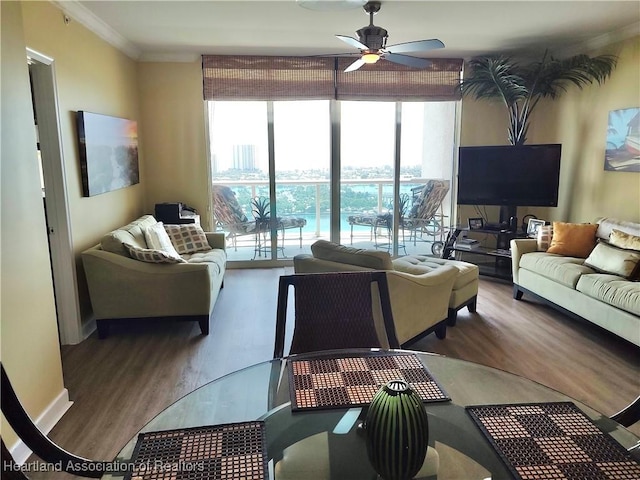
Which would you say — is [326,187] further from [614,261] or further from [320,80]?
[614,261]

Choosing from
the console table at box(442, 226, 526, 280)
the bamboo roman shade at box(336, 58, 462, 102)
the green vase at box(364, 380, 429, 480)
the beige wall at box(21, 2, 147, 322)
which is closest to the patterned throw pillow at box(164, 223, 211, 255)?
the beige wall at box(21, 2, 147, 322)

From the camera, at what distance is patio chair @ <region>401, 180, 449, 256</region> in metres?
5.89

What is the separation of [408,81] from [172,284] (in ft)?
12.2

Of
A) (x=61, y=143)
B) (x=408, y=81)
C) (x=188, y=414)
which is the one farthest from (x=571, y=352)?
(x=61, y=143)

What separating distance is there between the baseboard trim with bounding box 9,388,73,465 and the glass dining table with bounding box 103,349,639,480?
3.63 feet

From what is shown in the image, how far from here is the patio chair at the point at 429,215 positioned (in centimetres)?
589

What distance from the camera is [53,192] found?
125 inches

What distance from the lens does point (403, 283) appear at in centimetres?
287

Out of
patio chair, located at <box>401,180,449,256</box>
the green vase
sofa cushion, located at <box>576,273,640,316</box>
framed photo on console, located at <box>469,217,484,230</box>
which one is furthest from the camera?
patio chair, located at <box>401,180,449,256</box>

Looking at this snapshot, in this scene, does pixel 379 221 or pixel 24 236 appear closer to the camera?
pixel 24 236

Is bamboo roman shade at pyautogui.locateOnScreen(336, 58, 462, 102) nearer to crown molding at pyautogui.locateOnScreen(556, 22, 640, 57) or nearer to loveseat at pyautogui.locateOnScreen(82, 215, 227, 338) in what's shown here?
crown molding at pyautogui.locateOnScreen(556, 22, 640, 57)

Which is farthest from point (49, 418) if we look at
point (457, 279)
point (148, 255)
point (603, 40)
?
point (603, 40)

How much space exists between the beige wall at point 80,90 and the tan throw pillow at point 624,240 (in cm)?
431

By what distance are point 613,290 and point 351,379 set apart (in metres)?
2.57
